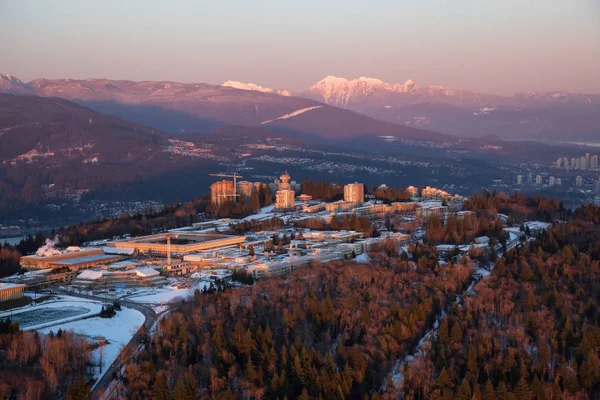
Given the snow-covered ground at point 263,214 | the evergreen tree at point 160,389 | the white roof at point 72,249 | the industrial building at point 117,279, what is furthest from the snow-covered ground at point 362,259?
the evergreen tree at point 160,389

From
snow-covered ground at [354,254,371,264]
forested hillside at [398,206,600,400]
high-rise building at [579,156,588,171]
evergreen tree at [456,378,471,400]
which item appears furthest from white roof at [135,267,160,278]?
high-rise building at [579,156,588,171]

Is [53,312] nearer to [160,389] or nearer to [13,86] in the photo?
[160,389]

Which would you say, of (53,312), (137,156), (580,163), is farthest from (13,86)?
(53,312)

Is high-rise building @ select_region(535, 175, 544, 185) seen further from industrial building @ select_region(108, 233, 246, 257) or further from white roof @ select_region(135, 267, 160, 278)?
white roof @ select_region(135, 267, 160, 278)

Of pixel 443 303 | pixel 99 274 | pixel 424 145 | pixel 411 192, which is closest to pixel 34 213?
pixel 411 192

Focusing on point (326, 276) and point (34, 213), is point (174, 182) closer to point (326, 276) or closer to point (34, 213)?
point (34, 213)

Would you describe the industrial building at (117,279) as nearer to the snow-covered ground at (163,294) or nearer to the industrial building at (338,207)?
the snow-covered ground at (163,294)
